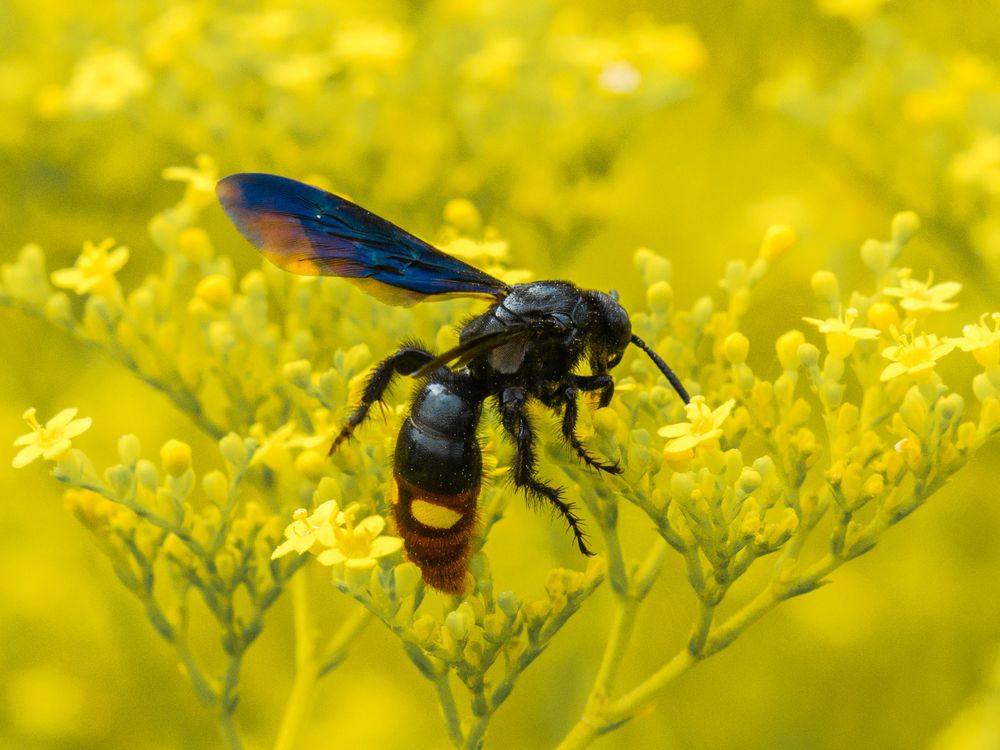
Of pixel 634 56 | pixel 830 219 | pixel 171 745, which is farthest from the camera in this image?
pixel 830 219

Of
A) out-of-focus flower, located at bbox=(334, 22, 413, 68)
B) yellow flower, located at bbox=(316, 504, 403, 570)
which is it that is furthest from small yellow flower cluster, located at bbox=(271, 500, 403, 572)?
out-of-focus flower, located at bbox=(334, 22, 413, 68)

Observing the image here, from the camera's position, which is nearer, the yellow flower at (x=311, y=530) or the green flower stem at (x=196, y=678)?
the yellow flower at (x=311, y=530)

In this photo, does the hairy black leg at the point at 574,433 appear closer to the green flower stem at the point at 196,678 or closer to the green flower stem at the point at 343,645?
the green flower stem at the point at 343,645

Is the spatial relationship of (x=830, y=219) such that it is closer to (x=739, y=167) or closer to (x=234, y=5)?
(x=739, y=167)

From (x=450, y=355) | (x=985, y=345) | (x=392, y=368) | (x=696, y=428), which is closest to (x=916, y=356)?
(x=985, y=345)

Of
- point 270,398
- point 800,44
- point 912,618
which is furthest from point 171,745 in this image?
point 800,44

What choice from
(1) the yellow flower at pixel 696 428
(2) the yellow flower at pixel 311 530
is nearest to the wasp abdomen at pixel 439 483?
(2) the yellow flower at pixel 311 530
